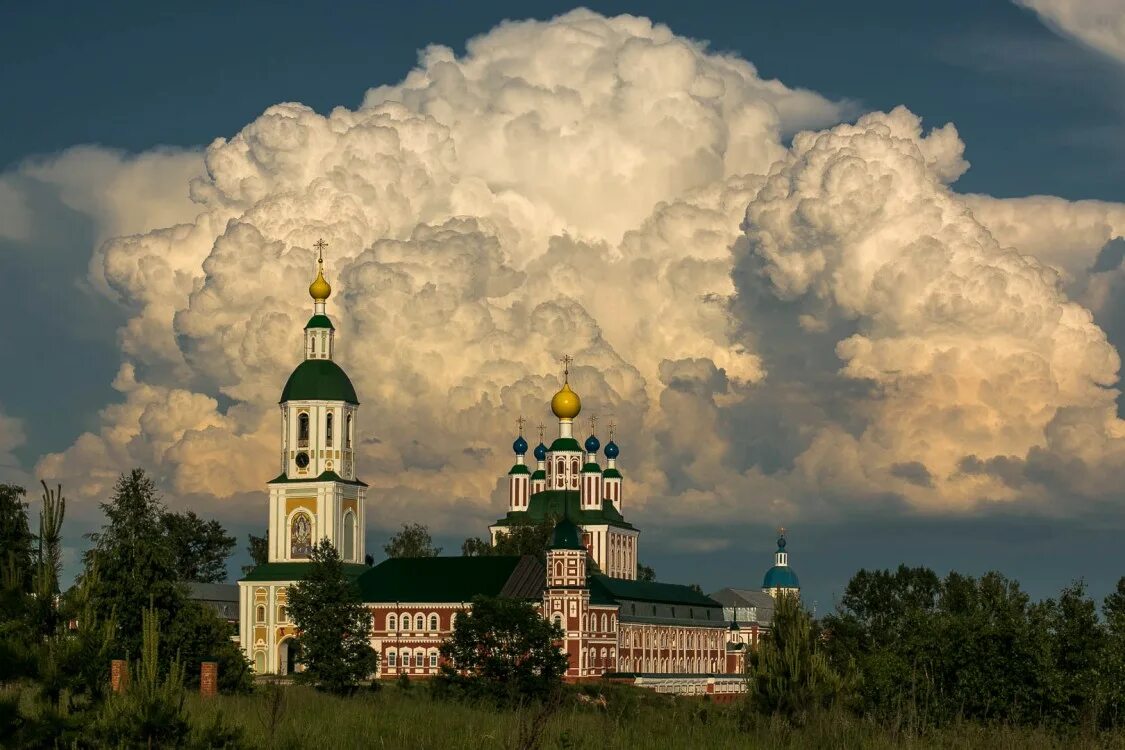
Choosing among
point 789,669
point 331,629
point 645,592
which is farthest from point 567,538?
point 789,669

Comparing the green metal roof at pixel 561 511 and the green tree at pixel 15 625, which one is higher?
the green metal roof at pixel 561 511

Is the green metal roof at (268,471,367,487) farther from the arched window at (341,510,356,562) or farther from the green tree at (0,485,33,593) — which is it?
the green tree at (0,485,33,593)

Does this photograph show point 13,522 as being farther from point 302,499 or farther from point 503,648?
point 302,499

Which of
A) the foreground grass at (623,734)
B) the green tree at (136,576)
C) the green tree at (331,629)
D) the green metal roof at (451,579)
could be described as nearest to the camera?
the foreground grass at (623,734)

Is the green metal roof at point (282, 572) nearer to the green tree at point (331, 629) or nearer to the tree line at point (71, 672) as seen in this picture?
the green tree at point (331, 629)

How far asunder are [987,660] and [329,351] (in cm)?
6858

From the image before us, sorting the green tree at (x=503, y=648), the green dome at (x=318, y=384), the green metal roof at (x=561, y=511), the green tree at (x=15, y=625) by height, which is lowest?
the green tree at (x=503, y=648)

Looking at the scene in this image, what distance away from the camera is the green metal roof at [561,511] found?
430ft

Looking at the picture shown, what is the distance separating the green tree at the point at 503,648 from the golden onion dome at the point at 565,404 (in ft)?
201

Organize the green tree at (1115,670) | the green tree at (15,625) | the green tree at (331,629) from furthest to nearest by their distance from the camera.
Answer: the green tree at (331,629), the green tree at (1115,670), the green tree at (15,625)

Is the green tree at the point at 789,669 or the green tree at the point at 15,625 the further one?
the green tree at the point at 789,669

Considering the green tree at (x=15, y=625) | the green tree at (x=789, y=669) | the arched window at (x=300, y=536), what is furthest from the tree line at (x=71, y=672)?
the arched window at (x=300, y=536)

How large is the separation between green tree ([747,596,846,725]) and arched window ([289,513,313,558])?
75576 millimetres

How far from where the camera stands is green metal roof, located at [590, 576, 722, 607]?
351 feet
